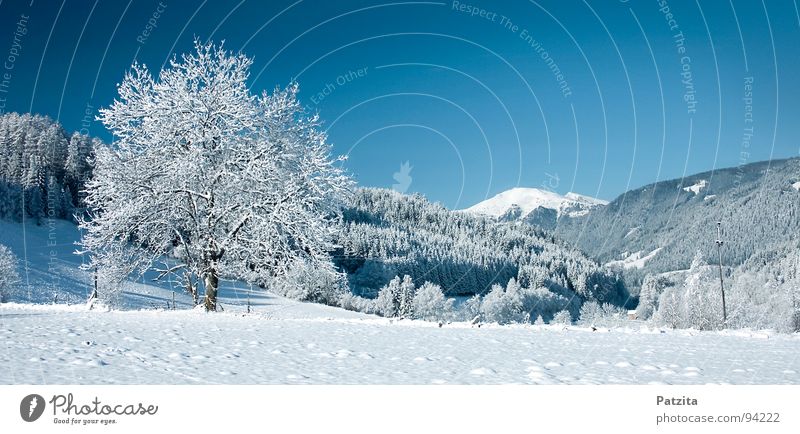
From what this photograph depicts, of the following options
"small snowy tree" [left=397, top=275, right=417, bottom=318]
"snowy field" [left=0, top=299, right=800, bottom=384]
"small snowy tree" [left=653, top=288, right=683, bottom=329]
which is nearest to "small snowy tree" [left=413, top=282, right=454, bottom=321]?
"small snowy tree" [left=397, top=275, right=417, bottom=318]

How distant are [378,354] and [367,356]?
0.39m

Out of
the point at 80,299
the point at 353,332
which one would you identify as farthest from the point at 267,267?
the point at 80,299

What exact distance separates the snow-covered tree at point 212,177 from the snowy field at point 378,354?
690cm

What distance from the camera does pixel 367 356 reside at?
1029 centimetres

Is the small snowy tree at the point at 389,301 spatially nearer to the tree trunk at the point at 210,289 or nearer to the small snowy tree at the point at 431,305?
the small snowy tree at the point at 431,305

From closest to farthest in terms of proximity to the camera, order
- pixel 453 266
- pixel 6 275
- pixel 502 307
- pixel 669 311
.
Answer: pixel 6 275, pixel 669 311, pixel 502 307, pixel 453 266

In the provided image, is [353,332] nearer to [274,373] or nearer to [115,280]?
[274,373]

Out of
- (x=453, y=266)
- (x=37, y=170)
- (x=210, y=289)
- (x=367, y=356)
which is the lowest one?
(x=453, y=266)

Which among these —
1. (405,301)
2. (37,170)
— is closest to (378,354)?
(405,301)

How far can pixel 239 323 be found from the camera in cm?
1686
